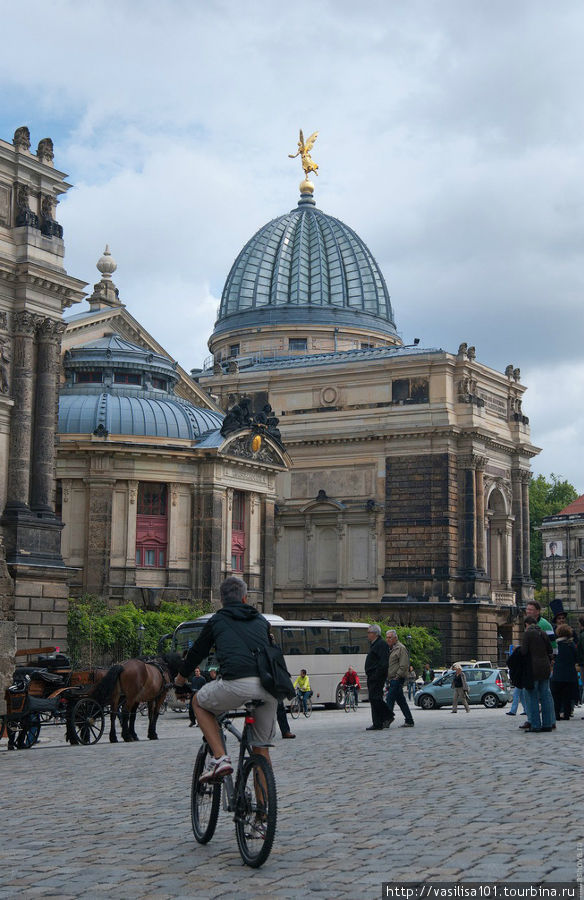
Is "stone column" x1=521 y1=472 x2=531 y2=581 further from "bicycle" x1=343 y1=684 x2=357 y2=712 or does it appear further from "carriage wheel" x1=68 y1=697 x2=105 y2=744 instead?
"carriage wheel" x1=68 y1=697 x2=105 y2=744

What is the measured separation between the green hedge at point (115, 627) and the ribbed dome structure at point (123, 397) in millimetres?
7810

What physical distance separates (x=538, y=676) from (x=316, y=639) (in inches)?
920

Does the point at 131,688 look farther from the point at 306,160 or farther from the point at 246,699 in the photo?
the point at 306,160

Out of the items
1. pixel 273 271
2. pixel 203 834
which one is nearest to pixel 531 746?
pixel 203 834

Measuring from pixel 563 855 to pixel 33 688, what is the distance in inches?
664

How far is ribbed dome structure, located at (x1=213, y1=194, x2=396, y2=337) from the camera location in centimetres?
8119

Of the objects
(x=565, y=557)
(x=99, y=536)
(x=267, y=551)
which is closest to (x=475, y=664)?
(x=267, y=551)

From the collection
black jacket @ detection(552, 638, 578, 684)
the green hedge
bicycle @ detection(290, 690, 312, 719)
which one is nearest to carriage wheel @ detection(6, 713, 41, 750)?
black jacket @ detection(552, 638, 578, 684)

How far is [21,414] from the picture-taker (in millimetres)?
37719

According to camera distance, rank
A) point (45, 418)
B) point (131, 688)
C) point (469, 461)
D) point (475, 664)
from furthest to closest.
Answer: point (469, 461) → point (475, 664) → point (45, 418) → point (131, 688)

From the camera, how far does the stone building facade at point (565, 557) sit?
10362cm

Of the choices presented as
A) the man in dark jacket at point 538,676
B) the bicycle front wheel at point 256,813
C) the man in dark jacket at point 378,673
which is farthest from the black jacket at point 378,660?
the bicycle front wheel at point 256,813

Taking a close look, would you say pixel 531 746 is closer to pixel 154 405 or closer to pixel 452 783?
pixel 452 783

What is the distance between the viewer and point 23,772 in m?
17.6
